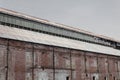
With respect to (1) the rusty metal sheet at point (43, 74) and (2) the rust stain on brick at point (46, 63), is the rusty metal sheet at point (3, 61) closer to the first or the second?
(2) the rust stain on brick at point (46, 63)

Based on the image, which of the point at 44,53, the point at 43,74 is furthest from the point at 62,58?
the point at 43,74

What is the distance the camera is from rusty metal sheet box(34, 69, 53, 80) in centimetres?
2559

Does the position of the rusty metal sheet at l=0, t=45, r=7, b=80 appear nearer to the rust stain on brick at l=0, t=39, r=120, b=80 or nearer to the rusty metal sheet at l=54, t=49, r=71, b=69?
the rust stain on brick at l=0, t=39, r=120, b=80

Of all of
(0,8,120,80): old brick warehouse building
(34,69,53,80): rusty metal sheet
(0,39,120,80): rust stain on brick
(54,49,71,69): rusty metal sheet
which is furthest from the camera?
(54,49,71,69): rusty metal sheet

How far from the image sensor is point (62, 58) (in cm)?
2948

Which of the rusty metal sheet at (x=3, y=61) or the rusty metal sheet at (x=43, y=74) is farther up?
the rusty metal sheet at (x=3, y=61)

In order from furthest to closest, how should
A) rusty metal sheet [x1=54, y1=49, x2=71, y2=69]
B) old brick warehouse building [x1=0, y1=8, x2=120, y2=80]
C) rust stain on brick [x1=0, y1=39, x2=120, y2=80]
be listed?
rusty metal sheet [x1=54, y1=49, x2=71, y2=69]
old brick warehouse building [x1=0, y1=8, x2=120, y2=80]
rust stain on brick [x1=0, y1=39, x2=120, y2=80]

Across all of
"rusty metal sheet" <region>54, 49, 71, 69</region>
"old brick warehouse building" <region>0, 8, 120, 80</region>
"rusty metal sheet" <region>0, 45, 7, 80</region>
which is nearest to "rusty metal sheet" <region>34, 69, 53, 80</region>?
"old brick warehouse building" <region>0, 8, 120, 80</region>

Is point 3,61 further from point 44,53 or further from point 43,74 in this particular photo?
point 44,53

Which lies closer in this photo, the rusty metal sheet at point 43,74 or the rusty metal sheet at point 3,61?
the rusty metal sheet at point 3,61

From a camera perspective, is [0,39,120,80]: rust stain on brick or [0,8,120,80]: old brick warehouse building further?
[0,8,120,80]: old brick warehouse building

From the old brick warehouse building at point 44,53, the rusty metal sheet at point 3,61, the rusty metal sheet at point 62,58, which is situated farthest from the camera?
the rusty metal sheet at point 62,58

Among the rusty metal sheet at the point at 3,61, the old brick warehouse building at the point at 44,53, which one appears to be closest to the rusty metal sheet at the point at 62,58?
the old brick warehouse building at the point at 44,53

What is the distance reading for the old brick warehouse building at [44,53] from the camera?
23500 millimetres
